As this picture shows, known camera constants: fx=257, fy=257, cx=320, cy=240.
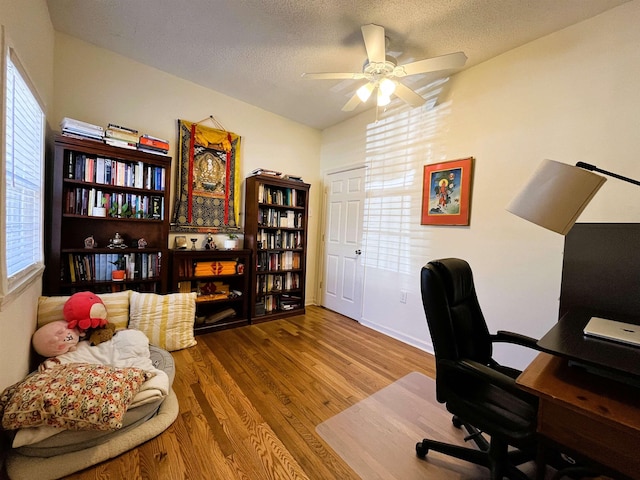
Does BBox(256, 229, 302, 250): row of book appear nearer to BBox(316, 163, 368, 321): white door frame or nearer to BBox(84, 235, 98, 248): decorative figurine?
BBox(316, 163, 368, 321): white door frame

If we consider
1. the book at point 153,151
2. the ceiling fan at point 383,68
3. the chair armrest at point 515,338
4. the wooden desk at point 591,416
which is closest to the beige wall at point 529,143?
the ceiling fan at point 383,68

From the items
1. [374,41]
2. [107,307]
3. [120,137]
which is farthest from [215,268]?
[374,41]

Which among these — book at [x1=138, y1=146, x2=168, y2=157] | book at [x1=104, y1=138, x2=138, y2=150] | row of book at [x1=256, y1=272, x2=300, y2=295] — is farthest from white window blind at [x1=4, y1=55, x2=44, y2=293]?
row of book at [x1=256, y1=272, x2=300, y2=295]

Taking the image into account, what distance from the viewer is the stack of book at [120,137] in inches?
86.0

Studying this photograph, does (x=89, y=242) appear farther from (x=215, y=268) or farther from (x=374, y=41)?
(x=374, y=41)

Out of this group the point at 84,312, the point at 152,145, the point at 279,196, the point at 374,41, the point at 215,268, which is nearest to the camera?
the point at 374,41

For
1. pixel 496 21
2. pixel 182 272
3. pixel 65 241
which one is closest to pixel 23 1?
pixel 65 241

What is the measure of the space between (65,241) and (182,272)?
3.11ft

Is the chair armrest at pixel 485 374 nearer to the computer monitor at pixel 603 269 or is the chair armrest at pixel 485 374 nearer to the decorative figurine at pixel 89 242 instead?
the computer monitor at pixel 603 269

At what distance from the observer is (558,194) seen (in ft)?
2.98

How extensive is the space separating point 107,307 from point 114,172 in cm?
116

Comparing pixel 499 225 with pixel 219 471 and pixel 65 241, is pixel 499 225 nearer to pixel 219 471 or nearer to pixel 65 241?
pixel 219 471

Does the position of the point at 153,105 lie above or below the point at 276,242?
above

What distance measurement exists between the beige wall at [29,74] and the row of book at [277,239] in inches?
75.6
